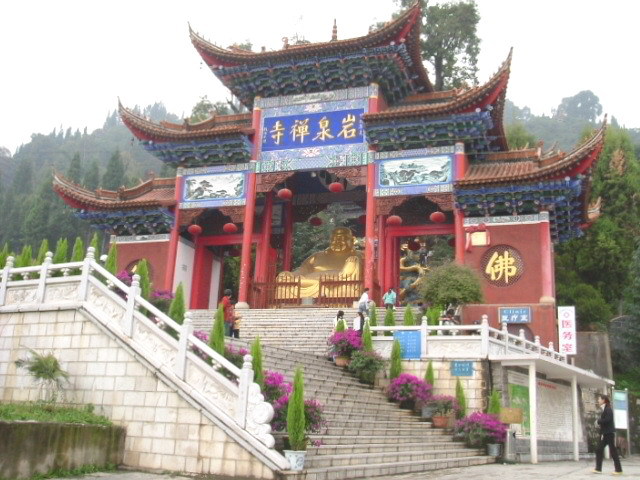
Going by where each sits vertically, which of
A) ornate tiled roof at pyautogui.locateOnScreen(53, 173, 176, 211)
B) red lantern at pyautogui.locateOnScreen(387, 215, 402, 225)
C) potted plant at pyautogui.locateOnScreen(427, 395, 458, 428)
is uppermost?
ornate tiled roof at pyautogui.locateOnScreen(53, 173, 176, 211)

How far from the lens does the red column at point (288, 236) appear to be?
24.1 metres

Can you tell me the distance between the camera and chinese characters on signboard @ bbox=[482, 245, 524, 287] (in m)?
17.9

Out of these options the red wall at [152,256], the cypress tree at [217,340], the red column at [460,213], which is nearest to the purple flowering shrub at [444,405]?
the red column at [460,213]

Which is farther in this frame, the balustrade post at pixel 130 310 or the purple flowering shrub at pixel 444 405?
the purple flowering shrub at pixel 444 405

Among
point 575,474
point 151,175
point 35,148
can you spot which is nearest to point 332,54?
point 151,175

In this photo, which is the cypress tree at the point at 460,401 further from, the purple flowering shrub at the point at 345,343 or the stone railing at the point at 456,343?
the purple flowering shrub at the point at 345,343

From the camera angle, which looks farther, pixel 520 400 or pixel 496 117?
pixel 496 117

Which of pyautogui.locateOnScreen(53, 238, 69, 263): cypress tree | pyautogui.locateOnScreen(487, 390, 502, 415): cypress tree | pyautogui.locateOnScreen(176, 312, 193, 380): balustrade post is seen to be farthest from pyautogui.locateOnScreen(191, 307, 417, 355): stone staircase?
pyautogui.locateOnScreen(176, 312, 193, 380): balustrade post

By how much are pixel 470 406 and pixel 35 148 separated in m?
126

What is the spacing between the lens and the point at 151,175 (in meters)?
23.5

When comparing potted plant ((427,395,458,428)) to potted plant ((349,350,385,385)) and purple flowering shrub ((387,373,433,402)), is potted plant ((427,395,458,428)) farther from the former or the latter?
potted plant ((349,350,385,385))

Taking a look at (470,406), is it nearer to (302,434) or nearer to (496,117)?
(302,434)

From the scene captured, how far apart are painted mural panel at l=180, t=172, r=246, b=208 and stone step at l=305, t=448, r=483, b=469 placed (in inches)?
452

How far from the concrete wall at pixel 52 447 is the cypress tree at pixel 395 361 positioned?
6.17 m
